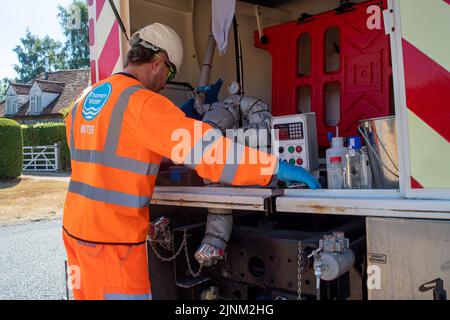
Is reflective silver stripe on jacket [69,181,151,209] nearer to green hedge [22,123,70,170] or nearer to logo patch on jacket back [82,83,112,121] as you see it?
logo patch on jacket back [82,83,112,121]

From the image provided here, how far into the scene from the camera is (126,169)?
1926mm

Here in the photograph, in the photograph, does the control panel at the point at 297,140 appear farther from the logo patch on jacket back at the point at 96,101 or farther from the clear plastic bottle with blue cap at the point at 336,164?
the logo patch on jacket back at the point at 96,101

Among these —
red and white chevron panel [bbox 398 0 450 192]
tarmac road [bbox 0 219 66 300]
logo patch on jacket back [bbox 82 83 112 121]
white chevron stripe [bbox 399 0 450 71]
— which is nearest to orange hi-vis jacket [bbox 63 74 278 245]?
logo patch on jacket back [bbox 82 83 112 121]

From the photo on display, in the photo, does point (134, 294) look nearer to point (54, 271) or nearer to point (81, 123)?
point (81, 123)

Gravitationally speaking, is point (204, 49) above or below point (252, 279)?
above

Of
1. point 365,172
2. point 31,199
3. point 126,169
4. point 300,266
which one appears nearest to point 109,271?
point 126,169

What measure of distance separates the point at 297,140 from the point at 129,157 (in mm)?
875

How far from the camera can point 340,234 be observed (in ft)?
5.98

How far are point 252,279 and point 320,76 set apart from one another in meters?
1.38

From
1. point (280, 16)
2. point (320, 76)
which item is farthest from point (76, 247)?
point (280, 16)

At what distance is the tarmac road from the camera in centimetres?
497

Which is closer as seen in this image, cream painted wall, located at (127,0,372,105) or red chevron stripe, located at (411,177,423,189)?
red chevron stripe, located at (411,177,423,189)

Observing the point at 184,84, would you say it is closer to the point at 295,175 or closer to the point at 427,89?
the point at 295,175

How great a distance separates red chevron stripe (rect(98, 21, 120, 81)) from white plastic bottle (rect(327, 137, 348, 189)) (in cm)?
124
